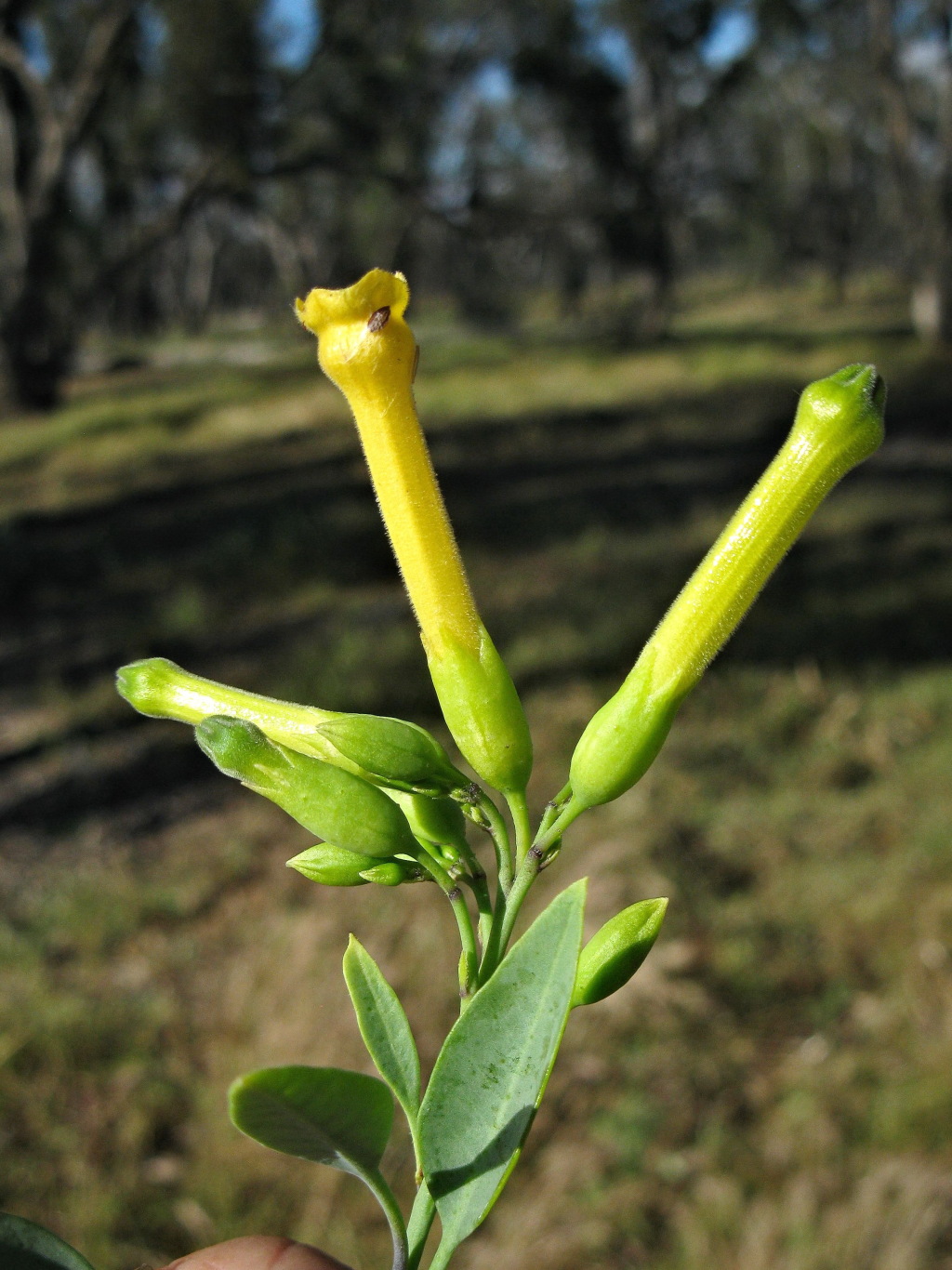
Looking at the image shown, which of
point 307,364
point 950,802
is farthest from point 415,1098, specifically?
point 307,364

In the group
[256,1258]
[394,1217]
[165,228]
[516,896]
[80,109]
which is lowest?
[256,1258]

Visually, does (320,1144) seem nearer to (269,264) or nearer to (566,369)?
(566,369)

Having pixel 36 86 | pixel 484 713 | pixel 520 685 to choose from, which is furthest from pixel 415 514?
pixel 36 86

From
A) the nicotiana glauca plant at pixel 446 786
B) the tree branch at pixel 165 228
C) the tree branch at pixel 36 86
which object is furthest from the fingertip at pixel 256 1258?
the tree branch at pixel 36 86

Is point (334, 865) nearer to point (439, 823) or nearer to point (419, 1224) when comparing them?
point (439, 823)

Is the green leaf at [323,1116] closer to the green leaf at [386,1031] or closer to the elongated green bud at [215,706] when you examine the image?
the green leaf at [386,1031]
